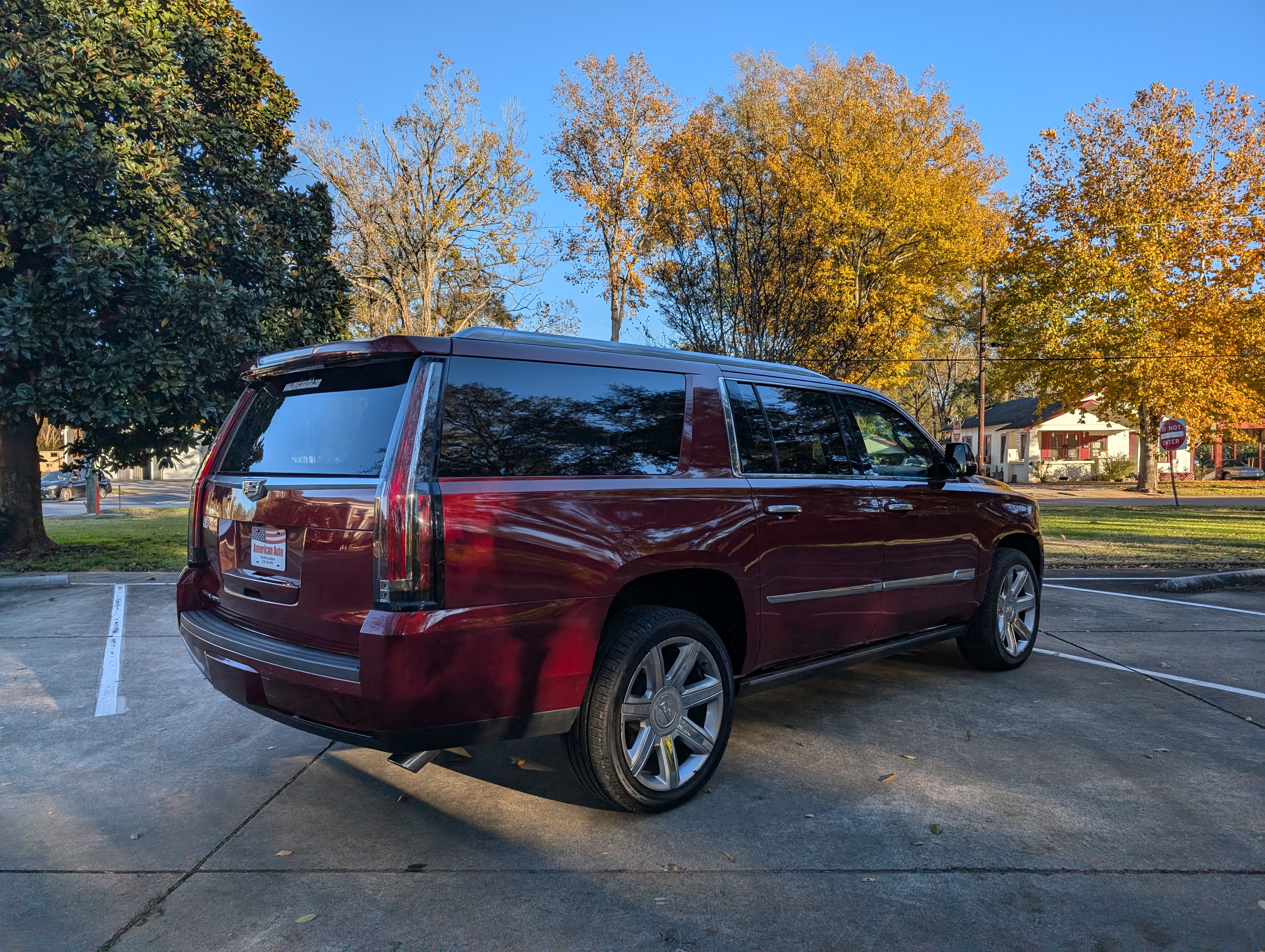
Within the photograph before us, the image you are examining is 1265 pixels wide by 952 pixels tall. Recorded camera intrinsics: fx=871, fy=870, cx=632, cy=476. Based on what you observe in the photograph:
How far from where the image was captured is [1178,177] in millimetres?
27688

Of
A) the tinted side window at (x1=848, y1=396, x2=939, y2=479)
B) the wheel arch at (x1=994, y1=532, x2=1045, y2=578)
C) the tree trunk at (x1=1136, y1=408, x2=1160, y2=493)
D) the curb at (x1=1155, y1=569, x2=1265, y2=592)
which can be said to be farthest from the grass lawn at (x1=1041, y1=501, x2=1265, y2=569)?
the tree trunk at (x1=1136, y1=408, x2=1160, y2=493)

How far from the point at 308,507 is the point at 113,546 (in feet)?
40.4

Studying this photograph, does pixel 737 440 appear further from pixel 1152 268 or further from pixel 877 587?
pixel 1152 268

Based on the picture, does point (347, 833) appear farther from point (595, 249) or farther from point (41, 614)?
point (595, 249)

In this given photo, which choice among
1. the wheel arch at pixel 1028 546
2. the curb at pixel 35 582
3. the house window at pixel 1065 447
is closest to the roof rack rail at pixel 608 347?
the wheel arch at pixel 1028 546

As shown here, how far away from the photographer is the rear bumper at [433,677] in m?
2.89

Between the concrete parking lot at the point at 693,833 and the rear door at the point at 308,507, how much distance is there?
33.5 inches

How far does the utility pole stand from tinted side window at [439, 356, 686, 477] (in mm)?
28683

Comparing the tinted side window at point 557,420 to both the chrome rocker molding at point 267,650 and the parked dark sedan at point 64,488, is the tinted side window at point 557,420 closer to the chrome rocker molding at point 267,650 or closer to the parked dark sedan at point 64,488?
the chrome rocker molding at point 267,650

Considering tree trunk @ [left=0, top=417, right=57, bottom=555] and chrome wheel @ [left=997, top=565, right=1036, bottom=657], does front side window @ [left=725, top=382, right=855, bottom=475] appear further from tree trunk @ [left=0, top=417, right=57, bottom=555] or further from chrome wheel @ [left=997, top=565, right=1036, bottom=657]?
tree trunk @ [left=0, top=417, right=57, bottom=555]

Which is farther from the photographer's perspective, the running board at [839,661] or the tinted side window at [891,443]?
the tinted side window at [891,443]

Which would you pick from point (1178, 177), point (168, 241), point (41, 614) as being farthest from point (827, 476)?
point (1178, 177)

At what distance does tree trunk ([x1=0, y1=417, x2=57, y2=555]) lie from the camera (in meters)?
12.4

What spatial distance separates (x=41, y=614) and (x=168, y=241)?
17.3ft
